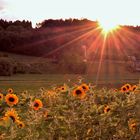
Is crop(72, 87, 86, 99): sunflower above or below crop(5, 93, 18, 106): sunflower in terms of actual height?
above

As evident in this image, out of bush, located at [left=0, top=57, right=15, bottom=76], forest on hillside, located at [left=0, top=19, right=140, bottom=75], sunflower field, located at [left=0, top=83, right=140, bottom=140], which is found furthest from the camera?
forest on hillside, located at [left=0, top=19, right=140, bottom=75]

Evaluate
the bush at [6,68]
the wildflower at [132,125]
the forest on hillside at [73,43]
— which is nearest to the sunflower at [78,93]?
the wildflower at [132,125]

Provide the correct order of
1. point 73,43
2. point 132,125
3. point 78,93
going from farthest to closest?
point 73,43 → point 78,93 → point 132,125

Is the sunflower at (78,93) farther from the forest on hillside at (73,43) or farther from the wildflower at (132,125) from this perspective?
the forest on hillside at (73,43)

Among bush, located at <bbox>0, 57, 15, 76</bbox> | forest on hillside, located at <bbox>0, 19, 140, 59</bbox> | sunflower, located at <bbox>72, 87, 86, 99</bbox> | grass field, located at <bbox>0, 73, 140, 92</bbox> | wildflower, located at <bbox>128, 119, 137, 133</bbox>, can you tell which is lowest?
grass field, located at <bbox>0, 73, 140, 92</bbox>

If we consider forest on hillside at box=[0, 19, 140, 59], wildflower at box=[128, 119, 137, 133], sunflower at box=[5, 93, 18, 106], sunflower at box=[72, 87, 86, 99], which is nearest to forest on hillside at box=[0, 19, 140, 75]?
forest on hillside at box=[0, 19, 140, 59]

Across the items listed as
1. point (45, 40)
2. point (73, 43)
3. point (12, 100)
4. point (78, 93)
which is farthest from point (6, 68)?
point (78, 93)

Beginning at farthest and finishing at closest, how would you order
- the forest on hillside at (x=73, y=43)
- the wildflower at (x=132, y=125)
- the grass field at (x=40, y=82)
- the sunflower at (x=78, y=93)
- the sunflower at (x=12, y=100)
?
the forest on hillside at (x=73, y=43), the grass field at (x=40, y=82), the sunflower at (x=12, y=100), the sunflower at (x=78, y=93), the wildflower at (x=132, y=125)

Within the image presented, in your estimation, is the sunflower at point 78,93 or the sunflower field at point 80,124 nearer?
the sunflower field at point 80,124

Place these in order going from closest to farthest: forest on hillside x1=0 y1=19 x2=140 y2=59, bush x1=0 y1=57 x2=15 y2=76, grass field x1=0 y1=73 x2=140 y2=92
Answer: grass field x1=0 y1=73 x2=140 y2=92, bush x1=0 y1=57 x2=15 y2=76, forest on hillside x1=0 y1=19 x2=140 y2=59

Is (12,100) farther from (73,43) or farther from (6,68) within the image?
(73,43)

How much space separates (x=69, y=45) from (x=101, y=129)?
1889 inches

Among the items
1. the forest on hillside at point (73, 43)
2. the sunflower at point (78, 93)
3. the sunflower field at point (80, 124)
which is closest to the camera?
the sunflower field at point (80, 124)

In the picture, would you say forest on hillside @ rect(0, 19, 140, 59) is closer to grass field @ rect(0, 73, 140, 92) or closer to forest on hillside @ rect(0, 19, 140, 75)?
forest on hillside @ rect(0, 19, 140, 75)
